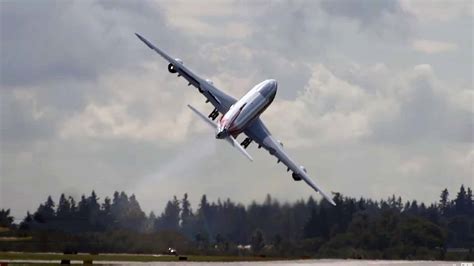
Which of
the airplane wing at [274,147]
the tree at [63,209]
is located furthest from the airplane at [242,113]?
the tree at [63,209]

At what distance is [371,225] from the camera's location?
19450 cm

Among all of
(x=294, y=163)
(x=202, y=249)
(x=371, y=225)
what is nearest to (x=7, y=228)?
(x=202, y=249)

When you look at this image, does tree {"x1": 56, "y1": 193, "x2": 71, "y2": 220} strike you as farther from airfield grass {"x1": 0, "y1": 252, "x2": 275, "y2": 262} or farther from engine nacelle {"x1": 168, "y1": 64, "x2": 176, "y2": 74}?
engine nacelle {"x1": 168, "y1": 64, "x2": 176, "y2": 74}

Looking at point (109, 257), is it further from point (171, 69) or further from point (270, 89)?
point (270, 89)

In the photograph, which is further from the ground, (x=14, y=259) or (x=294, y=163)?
(x=294, y=163)

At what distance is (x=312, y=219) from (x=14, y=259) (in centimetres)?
4448

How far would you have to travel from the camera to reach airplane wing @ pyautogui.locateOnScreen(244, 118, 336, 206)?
168625mm

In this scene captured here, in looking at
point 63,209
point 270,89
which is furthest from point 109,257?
point 270,89

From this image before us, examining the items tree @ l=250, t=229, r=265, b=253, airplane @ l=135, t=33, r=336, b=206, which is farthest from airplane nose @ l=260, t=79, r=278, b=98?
tree @ l=250, t=229, r=265, b=253

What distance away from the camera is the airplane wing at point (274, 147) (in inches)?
6639

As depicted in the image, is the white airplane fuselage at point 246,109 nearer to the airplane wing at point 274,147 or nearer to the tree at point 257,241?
the airplane wing at point 274,147

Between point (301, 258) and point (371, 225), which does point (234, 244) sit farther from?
point (371, 225)

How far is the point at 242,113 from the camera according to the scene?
525 feet

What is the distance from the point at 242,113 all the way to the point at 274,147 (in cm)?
1222
